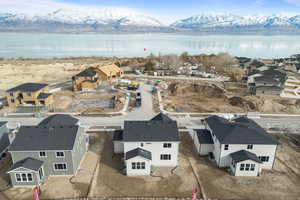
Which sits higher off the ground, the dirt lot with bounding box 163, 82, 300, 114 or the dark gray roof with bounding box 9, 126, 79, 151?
the dark gray roof with bounding box 9, 126, 79, 151

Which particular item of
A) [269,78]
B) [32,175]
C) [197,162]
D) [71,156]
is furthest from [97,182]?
[269,78]

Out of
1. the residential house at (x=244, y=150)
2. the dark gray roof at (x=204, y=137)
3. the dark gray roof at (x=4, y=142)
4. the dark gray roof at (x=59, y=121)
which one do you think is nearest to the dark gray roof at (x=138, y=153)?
the dark gray roof at (x=204, y=137)

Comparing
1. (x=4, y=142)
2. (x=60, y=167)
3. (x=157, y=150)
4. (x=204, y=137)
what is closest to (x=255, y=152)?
(x=204, y=137)

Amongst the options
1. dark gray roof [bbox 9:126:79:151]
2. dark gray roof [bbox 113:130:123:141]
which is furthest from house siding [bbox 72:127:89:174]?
dark gray roof [bbox 113:130:123:141]

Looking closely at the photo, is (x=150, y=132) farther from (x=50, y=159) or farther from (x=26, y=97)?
(x=26, y=97)

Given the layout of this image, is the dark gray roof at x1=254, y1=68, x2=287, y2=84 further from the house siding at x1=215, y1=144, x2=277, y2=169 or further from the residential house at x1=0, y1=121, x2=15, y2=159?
the residential house at x1=0, y1=121, x2=15, y2=159

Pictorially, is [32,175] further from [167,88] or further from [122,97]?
[167,88]

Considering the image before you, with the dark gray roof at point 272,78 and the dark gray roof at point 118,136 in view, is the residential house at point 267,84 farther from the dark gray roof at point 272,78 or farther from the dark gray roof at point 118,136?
the dark gray roof at point 118,136
